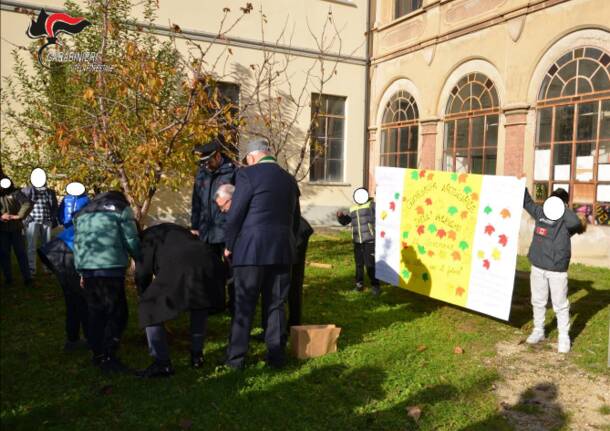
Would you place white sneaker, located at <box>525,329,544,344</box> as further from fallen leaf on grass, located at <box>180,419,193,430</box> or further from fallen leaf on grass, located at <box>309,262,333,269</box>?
fallen leaf on grass, located at <box>309,262,333,269</box>

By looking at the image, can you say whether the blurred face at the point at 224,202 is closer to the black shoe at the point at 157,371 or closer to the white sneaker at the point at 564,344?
the black shoe at the point at 157,371

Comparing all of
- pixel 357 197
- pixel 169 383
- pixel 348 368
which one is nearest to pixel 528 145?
pixel 357 197

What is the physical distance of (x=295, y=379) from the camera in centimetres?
429

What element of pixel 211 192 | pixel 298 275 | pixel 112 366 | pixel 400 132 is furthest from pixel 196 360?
pixel 400 132

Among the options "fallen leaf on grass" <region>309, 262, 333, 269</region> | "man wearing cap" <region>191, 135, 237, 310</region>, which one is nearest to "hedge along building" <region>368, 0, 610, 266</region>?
"fallen leaf on grass" <region>309, 262, 333, 269</region>

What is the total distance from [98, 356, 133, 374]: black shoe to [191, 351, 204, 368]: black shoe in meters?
0.52

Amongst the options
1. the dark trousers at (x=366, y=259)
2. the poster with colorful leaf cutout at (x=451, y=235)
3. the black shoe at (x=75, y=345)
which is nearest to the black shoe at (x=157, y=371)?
the black shoe at (x=75, y=345)

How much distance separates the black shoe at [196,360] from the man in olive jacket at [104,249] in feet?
2.49

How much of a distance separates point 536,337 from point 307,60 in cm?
1182

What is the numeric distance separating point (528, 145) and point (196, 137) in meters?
7.77

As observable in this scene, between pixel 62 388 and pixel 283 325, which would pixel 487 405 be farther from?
pixel 62 388

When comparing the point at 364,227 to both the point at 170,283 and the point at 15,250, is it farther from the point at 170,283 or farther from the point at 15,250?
the point at 15,250

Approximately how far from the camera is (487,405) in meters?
3.95

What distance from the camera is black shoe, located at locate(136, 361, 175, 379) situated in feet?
13.9
